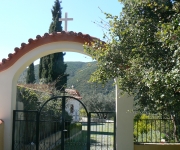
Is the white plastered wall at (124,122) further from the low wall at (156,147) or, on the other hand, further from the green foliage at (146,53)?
the green foliage at (146,53)

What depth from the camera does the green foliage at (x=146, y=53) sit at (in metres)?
4.04

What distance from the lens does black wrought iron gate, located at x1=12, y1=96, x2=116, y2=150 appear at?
27.0 ft

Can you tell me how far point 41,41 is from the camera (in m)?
8.37

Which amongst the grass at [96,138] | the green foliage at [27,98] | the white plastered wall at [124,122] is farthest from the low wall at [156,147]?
the green foliage at [27,98]

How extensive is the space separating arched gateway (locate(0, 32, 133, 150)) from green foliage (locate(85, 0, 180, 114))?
185 cm

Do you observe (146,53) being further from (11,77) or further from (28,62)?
(11,77)

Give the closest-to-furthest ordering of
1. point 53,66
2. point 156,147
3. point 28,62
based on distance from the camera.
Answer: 1. point 156,147
2. point 28,62
3. point 53,66

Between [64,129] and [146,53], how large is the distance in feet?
14.2

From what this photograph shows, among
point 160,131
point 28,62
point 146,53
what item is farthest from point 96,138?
point 146,53

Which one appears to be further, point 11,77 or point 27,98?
point 27,98

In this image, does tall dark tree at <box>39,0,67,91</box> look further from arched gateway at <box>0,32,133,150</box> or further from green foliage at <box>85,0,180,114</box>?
green foliage at <box>85,0,180,114</box>

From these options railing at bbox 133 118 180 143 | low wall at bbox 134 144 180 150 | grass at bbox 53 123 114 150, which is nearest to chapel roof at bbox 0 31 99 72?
grass at bbox 53 123 114 150

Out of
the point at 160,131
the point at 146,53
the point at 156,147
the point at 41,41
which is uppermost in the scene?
the point at 41,41

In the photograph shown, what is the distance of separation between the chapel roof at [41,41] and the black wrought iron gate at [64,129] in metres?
1.57
